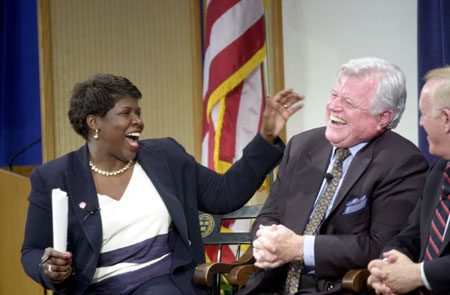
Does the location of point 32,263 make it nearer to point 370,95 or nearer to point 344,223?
point 344,223

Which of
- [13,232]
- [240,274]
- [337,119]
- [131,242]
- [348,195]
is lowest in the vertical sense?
[13,232]

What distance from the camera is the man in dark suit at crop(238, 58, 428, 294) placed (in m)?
2.62

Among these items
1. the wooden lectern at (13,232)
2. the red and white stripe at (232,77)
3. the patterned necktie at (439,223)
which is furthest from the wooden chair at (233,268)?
the wooden lectern at (13,232)

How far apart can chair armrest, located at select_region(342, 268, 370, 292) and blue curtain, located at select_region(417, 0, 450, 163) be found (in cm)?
149

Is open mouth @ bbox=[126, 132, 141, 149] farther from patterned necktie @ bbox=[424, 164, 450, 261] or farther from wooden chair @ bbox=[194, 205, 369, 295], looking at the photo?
patterned necktie @ bbox=[424, 164, 450, 261]

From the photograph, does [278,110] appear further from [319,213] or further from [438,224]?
[438,224]

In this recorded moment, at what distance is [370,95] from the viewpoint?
8.89 ft

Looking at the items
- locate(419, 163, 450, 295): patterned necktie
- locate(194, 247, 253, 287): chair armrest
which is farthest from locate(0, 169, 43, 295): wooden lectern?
locate(419, 163, 450, 295): patterned necktie

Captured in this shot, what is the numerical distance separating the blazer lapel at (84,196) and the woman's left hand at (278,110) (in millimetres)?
856

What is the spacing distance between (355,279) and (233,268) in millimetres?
610

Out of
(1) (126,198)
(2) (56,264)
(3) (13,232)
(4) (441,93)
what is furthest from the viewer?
(3) (13,232)

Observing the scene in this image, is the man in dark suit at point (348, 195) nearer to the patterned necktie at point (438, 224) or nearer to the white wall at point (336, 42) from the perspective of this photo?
the patterned necktie at point (438, 224)

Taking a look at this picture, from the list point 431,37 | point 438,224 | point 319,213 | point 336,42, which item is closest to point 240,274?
point 319,213

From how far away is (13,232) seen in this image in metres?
4.37
